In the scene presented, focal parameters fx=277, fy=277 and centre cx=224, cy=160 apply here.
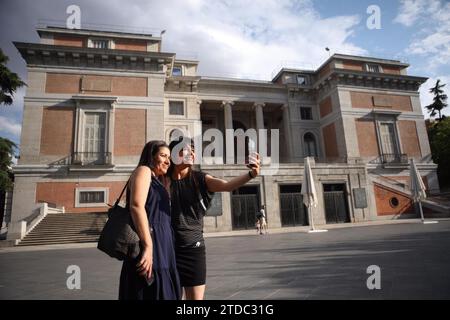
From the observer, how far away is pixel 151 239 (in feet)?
6.95

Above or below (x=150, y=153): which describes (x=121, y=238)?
below

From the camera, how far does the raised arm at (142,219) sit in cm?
198

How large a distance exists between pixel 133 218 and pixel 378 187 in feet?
78.1

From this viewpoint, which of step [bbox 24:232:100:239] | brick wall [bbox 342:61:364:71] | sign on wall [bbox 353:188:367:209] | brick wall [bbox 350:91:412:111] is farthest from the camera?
brick wall [bbox 342:61:364:71]

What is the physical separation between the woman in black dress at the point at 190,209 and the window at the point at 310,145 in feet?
95.5

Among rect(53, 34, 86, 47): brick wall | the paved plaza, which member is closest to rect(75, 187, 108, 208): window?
rect(53, 34, 86, 47): brick wall

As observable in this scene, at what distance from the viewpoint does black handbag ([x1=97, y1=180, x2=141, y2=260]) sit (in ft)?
6.49

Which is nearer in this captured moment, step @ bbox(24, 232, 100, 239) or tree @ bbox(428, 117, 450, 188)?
step @ bbox(24, 232, 100, 239)

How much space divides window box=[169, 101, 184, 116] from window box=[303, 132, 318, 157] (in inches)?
545

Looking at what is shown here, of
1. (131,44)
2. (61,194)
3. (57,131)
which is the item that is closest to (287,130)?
(131,44)

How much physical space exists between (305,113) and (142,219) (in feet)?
102

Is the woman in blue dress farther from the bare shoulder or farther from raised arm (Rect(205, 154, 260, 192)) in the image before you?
raised arm (Rect(205, 154, 260, 192))

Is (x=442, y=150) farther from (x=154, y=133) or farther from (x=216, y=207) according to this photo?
(x=154, y=133)

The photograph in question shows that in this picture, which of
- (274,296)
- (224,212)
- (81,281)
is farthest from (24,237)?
(274,296)
